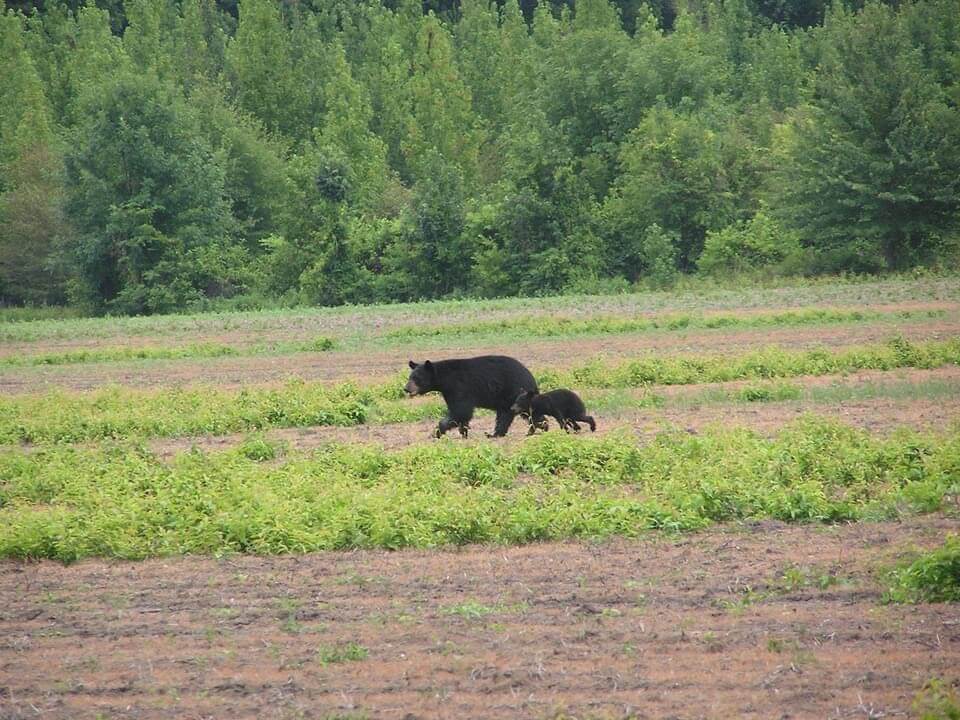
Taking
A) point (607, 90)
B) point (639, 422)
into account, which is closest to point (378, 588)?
point (639, 422)

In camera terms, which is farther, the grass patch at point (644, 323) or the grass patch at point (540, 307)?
the grass patch at point (540, 307)

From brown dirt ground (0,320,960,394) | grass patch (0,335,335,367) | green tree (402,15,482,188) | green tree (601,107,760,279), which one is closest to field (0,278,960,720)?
brown dirt ground (0,320,960,394)

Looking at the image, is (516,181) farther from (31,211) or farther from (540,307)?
(31,211)

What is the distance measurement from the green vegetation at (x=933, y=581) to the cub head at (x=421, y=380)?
9285 millimetres

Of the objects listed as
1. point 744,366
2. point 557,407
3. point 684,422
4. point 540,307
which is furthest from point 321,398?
point 540,307

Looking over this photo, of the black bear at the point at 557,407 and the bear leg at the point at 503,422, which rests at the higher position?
the black bear at the point at 557,407

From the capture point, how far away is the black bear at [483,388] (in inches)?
685

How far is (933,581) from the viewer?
937cm

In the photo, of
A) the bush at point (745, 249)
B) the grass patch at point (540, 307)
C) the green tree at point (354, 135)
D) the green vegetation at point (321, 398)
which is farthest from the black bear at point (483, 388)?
the green tree at point (354, 135)

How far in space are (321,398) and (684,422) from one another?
5.71m

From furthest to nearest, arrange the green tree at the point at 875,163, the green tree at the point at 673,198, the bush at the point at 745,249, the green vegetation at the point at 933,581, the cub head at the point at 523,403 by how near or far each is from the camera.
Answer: the green tree at the point at 673,198
the bush at the point at 745,249
the green tree at the point at 875,163
the cub head at the point at 523,403
the green vegetation at the point at 933,581

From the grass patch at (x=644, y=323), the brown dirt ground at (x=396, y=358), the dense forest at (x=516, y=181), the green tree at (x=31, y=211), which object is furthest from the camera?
the green tree at (x=31, y=211)

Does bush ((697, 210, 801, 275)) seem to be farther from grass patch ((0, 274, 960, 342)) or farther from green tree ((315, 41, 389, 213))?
green tree ((315, 41, 389, 213))

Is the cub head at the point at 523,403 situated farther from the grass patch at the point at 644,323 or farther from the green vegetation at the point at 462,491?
the grass patch at the point at 644,323
